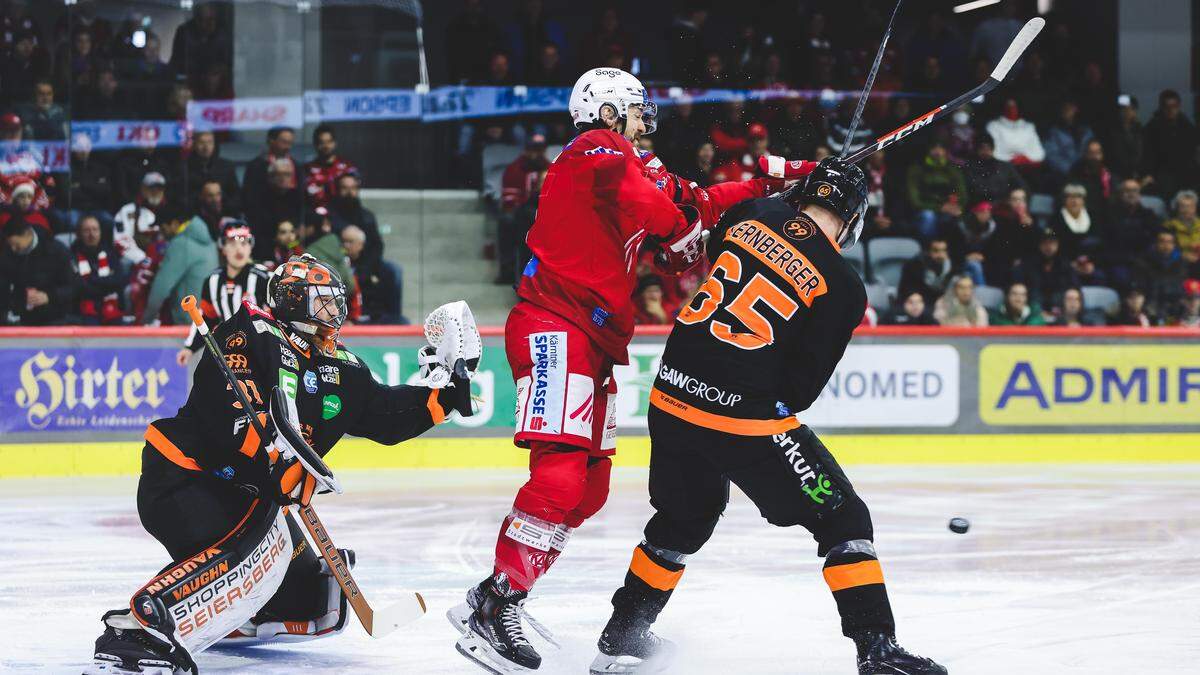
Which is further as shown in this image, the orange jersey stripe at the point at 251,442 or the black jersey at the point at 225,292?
the black jersey at the point at 225,292

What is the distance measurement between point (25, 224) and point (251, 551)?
5726 mm

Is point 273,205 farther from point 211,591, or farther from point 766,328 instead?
point 766,328

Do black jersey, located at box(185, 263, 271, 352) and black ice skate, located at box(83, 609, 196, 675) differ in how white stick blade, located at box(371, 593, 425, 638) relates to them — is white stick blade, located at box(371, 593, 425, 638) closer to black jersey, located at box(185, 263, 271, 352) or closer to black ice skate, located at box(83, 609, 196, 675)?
black ice skate, located at box(83, 609, 196, 675)

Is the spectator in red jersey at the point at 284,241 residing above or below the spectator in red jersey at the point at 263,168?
below

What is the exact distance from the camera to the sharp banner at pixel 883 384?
875cm

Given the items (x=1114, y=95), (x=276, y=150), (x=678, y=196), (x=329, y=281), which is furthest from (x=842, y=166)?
(x=1114, y=95)

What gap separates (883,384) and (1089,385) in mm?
1299

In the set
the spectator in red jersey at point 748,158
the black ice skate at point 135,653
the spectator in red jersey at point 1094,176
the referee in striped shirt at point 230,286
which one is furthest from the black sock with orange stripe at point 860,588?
the spectator in red jersey at point 1094,176

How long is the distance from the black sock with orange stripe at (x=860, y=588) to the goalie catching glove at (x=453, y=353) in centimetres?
118

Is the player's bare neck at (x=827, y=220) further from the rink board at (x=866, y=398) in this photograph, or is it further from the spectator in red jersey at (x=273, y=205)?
the spectator in red jersey at (x=273, y=205)

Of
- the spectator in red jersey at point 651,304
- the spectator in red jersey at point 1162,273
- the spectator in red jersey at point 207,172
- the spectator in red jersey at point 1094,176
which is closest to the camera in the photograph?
the spectator in red jersey at point 207,172

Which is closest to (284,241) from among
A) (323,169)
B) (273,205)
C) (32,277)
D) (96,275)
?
(273,205)

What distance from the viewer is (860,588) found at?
3.78m

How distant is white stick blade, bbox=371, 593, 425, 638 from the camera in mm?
4254
